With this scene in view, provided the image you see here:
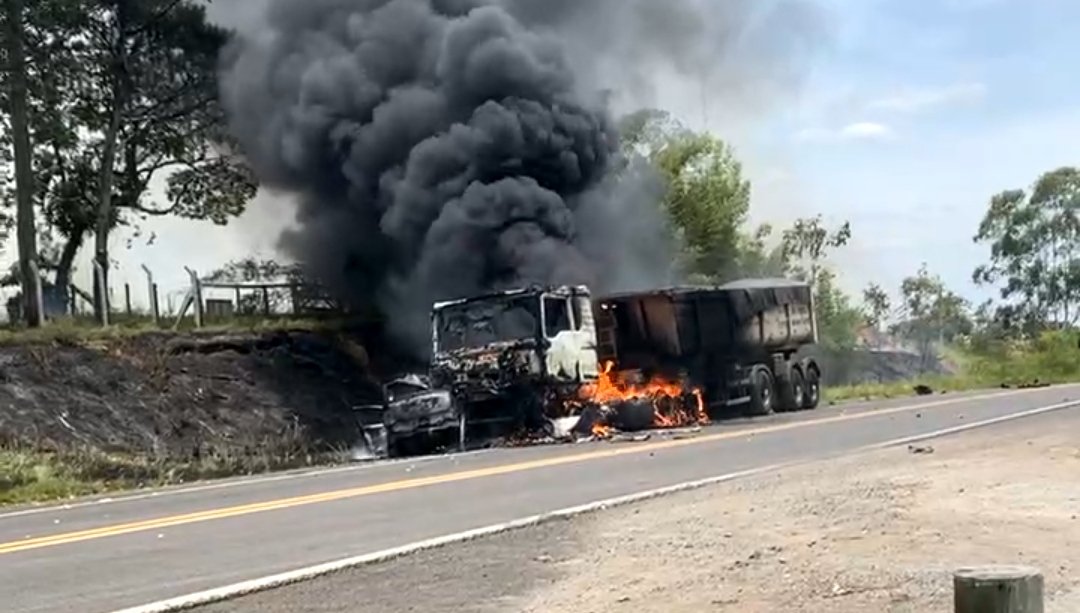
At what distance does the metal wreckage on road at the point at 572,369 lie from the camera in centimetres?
2298

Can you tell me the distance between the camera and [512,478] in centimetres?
1537

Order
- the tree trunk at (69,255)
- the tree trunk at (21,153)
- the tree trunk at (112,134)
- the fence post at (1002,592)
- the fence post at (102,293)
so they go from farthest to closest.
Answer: the tree trunk at (69,255), the tree trunk at (112,134), the fence post at (102,293), the tree trunk at (21,153), the fence post at (1002,592)

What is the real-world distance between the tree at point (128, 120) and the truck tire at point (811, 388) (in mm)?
15348

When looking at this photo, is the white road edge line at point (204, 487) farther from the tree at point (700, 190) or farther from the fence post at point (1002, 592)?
the tree at point (700, 190)

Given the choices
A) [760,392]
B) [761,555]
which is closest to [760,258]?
[760,392]

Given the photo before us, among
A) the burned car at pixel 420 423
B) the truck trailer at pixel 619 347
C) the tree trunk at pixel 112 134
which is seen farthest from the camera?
the tree trunk at pixel 112 134

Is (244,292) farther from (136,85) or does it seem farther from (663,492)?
(663,492)

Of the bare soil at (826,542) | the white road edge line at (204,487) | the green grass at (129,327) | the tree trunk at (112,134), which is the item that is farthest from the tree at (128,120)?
the bare soil at (826,542)

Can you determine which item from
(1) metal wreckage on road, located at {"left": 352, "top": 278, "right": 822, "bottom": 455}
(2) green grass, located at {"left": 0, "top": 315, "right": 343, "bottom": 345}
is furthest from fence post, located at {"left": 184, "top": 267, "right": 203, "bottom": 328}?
(1) metal wreckage on road, located at {"left": 352, "top": 278, "right": 822, "bottom": 455}

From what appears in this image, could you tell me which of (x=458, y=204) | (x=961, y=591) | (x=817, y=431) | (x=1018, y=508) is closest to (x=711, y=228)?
(x=458, y=204)

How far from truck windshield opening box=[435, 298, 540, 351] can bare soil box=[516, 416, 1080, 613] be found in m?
9.89

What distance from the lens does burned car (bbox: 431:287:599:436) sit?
75.7ft

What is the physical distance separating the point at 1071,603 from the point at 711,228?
4350 cm

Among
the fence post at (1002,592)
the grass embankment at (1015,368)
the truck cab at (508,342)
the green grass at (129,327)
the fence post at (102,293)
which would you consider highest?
the fence post at (102,293)
